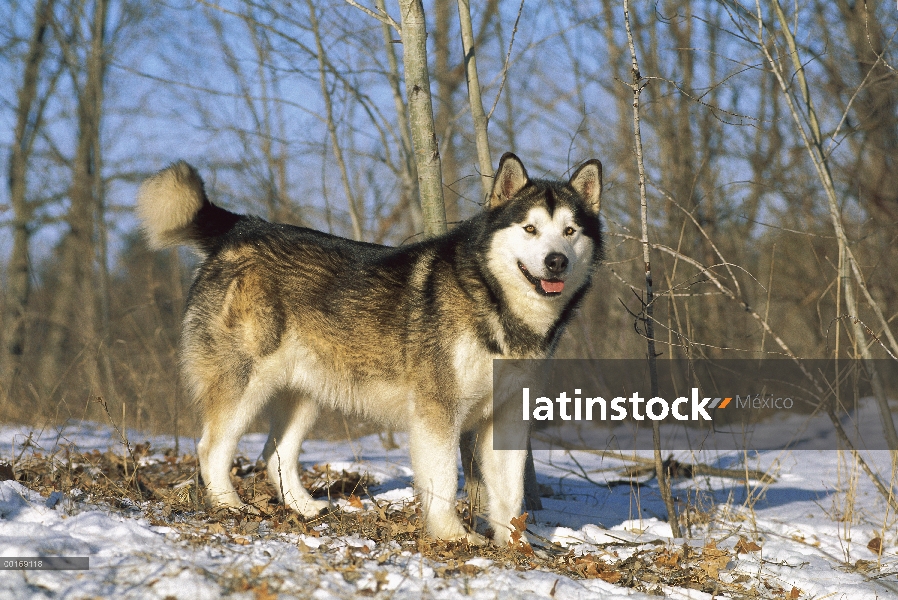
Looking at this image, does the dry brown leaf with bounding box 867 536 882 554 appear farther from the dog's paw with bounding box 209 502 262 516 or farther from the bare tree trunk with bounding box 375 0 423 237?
the bare tree trunk with bounding box 375 0 423 237

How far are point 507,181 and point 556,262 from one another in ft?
2.06

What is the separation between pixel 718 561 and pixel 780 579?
0.33 metres

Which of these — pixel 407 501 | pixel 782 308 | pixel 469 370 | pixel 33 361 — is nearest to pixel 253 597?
pixel 469 370

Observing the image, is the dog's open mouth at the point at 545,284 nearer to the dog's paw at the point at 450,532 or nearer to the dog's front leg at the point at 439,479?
the dog's front leg at the point at 439,479

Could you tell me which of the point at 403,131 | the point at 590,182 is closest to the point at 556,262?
the point at 590,182

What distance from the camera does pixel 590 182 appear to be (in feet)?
13.7

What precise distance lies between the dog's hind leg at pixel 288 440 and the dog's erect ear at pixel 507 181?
5.82ft

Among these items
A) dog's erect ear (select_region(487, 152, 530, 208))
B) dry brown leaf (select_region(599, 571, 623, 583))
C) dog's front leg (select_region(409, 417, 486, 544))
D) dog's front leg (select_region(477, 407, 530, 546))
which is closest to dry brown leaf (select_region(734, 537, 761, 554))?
dry brown leaf (select_region(599, 571, 623, 583))

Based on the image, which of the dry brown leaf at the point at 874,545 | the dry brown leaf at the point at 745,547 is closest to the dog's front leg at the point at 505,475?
the dry brown leaf at the point at 745,547

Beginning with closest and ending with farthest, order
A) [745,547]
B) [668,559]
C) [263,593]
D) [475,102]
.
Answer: [263,593]
[668,559]
[745,547]
[475,102]

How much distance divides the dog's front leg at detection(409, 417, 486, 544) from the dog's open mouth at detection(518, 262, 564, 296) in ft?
2.74

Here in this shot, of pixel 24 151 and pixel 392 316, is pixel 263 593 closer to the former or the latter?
pixel 392 316

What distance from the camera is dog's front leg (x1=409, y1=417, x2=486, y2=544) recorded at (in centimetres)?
372

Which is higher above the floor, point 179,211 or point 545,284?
point 179,211
